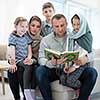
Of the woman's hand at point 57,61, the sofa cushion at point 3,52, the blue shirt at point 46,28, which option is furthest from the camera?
the sofa cushion at point 3,52

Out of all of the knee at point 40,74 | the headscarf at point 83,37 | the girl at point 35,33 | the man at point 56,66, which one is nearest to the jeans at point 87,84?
the man at point 56,66

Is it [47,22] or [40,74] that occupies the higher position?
[47,22]

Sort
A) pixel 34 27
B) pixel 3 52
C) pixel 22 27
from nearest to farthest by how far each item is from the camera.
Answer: pixel 34 27, pixel 22 27, pixel 3 52

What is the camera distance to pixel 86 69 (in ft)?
7.03

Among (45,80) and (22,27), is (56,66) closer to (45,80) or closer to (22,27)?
(45,80)

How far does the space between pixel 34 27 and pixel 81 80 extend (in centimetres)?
72

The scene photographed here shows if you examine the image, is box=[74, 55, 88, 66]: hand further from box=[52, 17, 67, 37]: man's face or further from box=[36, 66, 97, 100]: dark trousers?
box=[52, 17, 67, 37]: man's face

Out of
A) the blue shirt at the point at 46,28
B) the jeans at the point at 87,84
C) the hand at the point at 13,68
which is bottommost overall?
the jeans at the point at 87,84

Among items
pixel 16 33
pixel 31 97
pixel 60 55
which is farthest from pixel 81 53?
pixel 16 33

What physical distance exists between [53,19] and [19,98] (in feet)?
3.14

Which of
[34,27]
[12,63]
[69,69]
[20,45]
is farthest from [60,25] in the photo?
[12,63]

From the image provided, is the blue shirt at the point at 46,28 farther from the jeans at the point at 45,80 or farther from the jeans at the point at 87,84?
the jeans at the point at 87,84

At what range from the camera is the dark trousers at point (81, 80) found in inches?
81.5

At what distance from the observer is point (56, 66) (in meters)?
2.20
